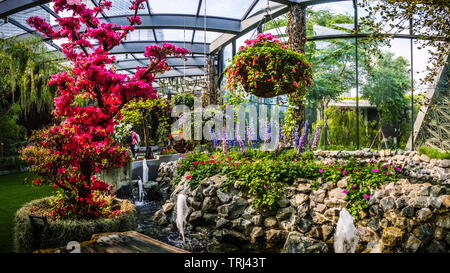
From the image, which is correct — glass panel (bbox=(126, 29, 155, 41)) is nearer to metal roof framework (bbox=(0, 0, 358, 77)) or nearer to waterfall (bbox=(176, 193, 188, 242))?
metal roof framework (bbox=(0, 0, 358, 77))

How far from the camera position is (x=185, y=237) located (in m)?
4.25

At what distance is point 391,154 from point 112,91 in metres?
5.53

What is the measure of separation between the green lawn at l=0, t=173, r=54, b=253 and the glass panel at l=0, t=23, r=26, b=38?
428 cm

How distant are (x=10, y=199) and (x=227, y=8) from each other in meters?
7.23

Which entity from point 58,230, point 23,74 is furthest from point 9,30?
point 58,230

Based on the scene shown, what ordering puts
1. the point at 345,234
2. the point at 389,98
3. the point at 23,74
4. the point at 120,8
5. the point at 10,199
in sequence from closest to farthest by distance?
the point at 345,234
the point at 10,199
the point at 23,74
the point at 389,98
the point at 120,8

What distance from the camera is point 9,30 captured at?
8195mm

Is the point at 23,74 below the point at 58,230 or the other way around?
the other way around

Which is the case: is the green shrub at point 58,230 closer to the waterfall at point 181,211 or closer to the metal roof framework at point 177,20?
the waterfall at point 181,211

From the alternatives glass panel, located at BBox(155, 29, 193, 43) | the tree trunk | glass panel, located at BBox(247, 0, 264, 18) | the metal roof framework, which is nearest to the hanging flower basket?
the tree trunk

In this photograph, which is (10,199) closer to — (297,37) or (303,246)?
(303,246)
